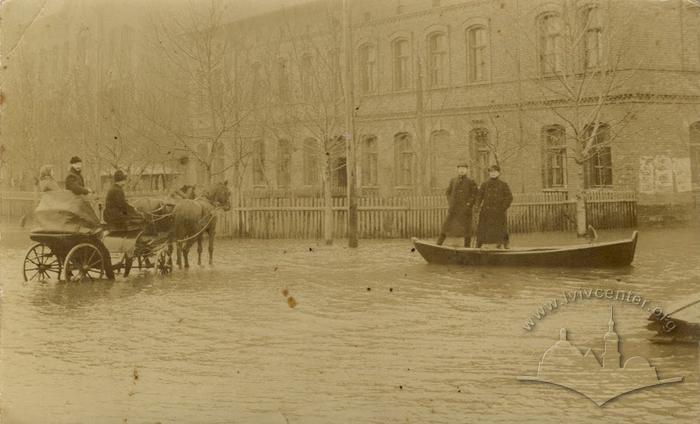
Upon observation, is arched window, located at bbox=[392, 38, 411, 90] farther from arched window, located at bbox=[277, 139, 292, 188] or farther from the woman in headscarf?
the woman in headscarf

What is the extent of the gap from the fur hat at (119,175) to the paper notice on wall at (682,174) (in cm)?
552

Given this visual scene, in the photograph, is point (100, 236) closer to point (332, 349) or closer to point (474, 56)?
point (332, 349)

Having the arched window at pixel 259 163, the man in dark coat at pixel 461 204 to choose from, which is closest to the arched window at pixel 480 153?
the man in dark coat at pixel 461 204

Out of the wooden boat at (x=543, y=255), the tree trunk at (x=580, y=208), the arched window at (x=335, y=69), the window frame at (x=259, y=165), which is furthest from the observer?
the window frame at (x=259, y=165)

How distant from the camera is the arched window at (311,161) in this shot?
18047 mm

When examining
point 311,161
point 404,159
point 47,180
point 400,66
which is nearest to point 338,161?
point 311,161

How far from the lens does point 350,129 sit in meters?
15.8

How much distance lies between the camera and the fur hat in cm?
828

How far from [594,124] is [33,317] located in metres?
7.53

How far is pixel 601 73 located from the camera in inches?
479

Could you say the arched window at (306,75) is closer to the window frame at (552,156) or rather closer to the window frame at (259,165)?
the window frame at (259,165)

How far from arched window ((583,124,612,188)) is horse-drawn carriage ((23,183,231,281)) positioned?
19.1 feet

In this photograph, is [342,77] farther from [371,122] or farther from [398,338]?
[398,338]

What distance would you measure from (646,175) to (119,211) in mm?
6488
